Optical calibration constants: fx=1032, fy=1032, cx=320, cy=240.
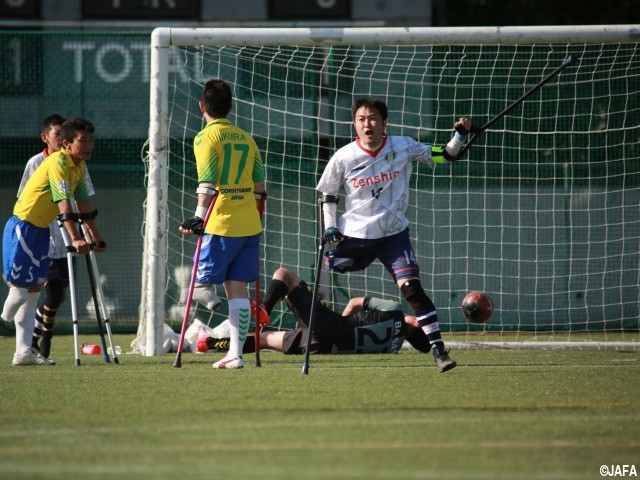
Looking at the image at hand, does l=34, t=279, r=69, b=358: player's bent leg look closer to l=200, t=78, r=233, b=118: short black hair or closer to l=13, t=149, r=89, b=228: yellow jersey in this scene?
l=13, t=149, r=89, b=228: yellow jersey

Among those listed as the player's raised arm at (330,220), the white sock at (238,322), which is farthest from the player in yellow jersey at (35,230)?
the player's raised arm at (330,220)

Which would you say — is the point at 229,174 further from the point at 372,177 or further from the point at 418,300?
the point at 418,300

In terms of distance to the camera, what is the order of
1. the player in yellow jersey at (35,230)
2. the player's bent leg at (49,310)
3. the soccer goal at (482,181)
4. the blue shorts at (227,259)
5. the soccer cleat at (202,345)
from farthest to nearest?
the soccer goal at (482,181), the soccer cleat at (202,345), the player's bent leg at (49,310), the player in yellow jersey at (35,230), the blue shorts at (227,259)

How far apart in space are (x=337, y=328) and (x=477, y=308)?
4.44 ft

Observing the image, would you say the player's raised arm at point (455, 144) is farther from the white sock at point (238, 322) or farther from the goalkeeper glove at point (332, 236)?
the white sock at point (238, 322)

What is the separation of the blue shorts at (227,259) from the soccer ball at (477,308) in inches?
98.6

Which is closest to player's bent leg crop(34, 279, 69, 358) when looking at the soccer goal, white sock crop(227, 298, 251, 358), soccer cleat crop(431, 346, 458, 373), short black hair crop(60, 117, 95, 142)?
short black hair crop(60, 117, 95, 142)

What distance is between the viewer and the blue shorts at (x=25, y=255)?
7301 millimetres

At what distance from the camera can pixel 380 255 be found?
731 centimetres

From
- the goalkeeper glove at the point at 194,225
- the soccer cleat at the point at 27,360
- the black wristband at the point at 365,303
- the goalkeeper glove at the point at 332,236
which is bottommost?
the soccer cleat at the point at 27,360

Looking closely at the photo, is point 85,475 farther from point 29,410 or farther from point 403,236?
point 403,236

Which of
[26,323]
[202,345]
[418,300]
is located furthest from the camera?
[202,345]

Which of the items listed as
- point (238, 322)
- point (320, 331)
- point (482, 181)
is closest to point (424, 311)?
→ point (238, 322)

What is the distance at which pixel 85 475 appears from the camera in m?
3.57
